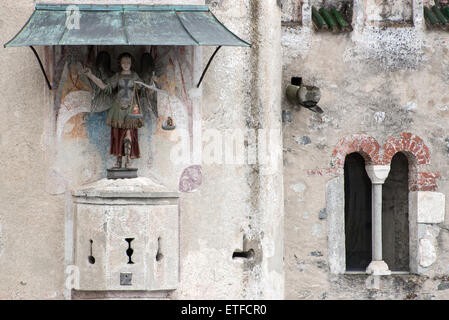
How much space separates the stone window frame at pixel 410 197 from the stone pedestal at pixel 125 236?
244 cm

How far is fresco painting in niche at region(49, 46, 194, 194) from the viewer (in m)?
10.4

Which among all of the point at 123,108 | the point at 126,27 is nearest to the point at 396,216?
the point at 123,108

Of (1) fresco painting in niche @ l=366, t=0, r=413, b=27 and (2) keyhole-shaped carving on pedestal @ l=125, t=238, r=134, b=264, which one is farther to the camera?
(1) fresco painting in niche @ l=366, t=0, r=413, b=27

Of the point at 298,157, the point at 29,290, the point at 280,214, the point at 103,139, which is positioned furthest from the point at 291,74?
the point at 29,290

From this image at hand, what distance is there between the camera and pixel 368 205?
41.2 ft

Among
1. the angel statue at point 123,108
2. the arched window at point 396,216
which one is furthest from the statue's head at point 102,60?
the arched window at point 396,216

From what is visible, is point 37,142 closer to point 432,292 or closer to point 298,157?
point 298,157

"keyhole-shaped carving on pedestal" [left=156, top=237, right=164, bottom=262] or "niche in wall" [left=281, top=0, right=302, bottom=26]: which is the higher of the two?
"niche in wall" [left=281, top=0, right=302, bottom=26]

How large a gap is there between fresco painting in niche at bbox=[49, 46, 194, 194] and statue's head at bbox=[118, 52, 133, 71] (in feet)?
0.42

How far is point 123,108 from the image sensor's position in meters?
10.2

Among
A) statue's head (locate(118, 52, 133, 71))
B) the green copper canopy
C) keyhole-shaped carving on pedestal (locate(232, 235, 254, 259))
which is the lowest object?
keyhole-shaped carving on pedestal (locate(232, 235, 254, 259))

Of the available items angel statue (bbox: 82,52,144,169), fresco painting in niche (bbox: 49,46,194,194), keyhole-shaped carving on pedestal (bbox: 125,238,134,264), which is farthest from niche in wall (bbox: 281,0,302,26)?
keyhole-shaped carving on pedestal (bbox: 125,238,134,264)

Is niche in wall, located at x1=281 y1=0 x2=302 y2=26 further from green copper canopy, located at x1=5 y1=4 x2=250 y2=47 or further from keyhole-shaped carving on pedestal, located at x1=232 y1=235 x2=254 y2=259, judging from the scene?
keyhole-shaped carving on pedestal, located at x1=232 y1=235 x2=254 y2=259

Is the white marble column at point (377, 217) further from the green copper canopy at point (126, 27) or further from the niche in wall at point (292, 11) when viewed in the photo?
the green copper canopy at point (126, 27)
